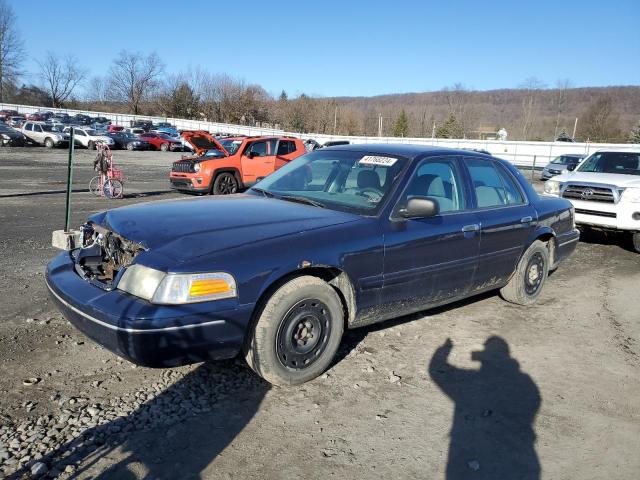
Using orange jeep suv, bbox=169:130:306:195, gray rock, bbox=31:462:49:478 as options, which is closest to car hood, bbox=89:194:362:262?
gray rock, bbox=31:462:49:478

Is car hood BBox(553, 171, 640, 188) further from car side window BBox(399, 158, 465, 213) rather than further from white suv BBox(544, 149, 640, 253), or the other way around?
car side window BBox(399, 158, 465, 213)

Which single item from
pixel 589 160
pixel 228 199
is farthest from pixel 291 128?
pixel 228 199

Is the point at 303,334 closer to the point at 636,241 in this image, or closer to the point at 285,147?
the point at 636,241

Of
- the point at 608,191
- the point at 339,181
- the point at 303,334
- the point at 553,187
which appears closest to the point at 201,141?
the point at 553,187

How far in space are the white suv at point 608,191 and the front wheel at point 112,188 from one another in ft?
32.3

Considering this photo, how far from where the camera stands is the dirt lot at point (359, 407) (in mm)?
2732

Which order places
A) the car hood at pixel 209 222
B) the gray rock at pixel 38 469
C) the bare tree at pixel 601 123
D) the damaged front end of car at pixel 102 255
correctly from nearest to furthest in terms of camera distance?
the gray rock at pixel 38 469 → the car hood at pixel 209 222 → the damaged front end of car at pixel 102 255 → the bare tree at pixel 601 123

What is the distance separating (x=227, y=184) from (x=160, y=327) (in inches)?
449

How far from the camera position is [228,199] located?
446 centimetres

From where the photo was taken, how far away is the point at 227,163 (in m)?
14.0

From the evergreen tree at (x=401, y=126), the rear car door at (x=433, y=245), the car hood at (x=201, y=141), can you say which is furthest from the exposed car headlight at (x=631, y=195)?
the evergreen tree at (x=401, y=126)

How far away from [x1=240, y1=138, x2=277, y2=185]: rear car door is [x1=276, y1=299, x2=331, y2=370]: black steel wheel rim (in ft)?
35.8

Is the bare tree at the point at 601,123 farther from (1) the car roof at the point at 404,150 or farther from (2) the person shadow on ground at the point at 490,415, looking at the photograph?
(2) the person shadow on ground at the point at 490,415

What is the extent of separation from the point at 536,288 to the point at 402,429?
3.19m
